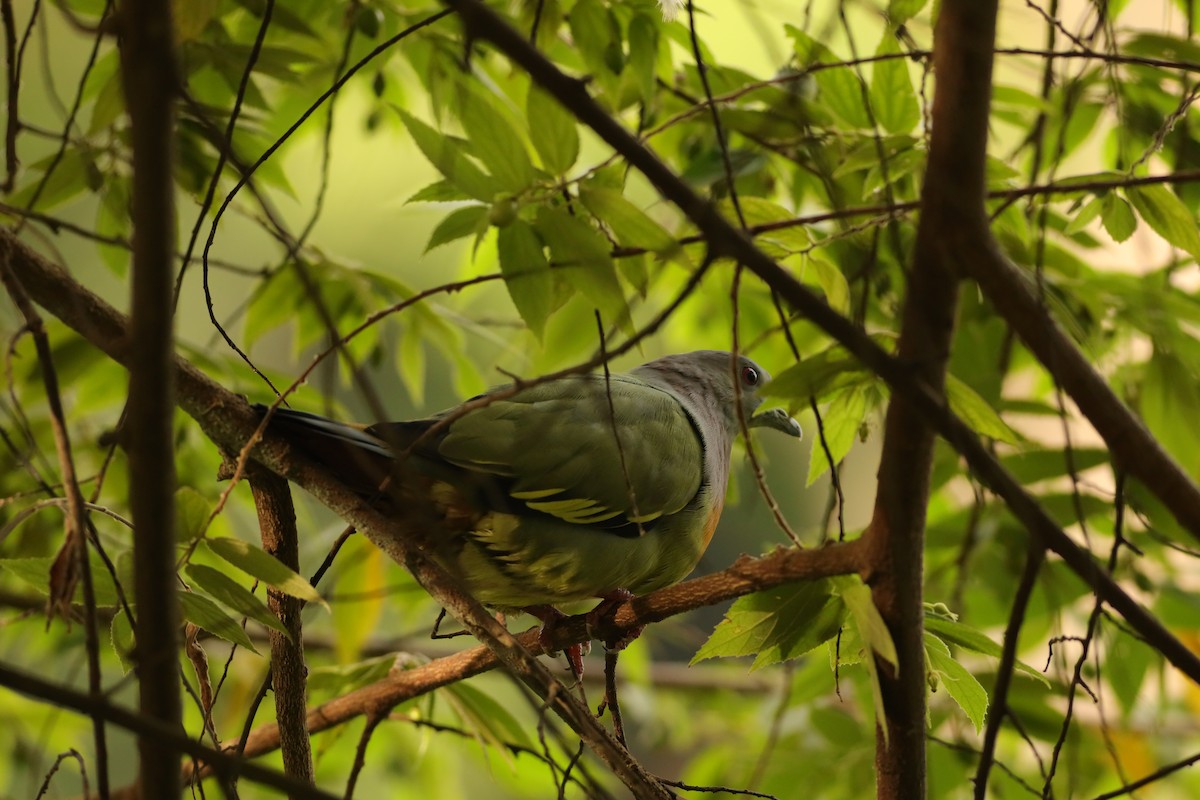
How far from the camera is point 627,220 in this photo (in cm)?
146

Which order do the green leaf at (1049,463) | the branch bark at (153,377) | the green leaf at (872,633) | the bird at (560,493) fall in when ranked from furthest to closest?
the green leaf at (1049,463)
the bird at (560,493)
the green leaf at (872,633)
the branch bark at (153,377)

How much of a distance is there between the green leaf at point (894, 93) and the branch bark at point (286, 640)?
1.29 m

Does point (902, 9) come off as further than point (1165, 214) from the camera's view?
Yes

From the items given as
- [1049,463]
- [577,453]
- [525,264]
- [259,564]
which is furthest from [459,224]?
[1049,463]

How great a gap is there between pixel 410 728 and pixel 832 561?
2.58 metres

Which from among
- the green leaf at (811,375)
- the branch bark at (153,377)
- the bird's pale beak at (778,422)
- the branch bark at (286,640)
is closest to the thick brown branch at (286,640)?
the branch bark at (286,640)

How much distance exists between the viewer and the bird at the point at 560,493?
2.03 meters

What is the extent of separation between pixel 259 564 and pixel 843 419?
36.6 inches

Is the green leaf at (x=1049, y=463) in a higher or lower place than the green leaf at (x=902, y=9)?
lower

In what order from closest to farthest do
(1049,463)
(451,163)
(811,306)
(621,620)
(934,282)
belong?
(811,306), (934,282), (451,163), (621,620), (1049,463)

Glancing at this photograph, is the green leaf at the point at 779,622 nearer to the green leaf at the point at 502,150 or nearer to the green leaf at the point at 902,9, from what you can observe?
the green leaf at the point at 502,150

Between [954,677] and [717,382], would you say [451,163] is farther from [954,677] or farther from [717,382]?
[717,382]

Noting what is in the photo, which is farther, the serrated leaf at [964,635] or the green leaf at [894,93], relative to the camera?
the green leaf at [894,93]

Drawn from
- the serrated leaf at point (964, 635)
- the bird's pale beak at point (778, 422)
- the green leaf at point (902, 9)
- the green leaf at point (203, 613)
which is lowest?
the green leaf at point (203, 613)
